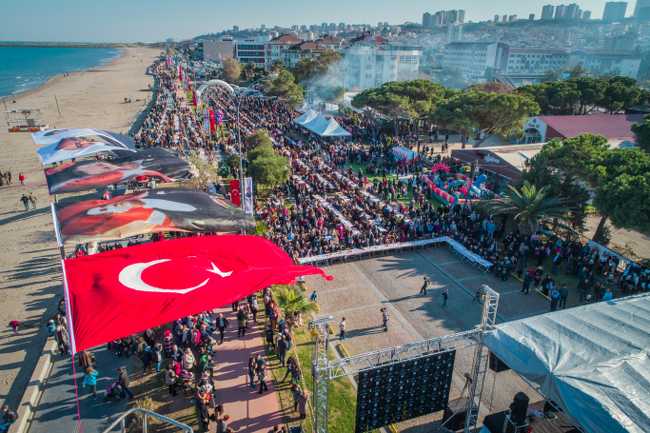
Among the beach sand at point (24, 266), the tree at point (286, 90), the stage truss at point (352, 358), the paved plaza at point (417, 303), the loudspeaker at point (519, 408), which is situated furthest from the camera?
the tree at point (286, 90)

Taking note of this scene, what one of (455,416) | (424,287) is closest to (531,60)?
(424,287)

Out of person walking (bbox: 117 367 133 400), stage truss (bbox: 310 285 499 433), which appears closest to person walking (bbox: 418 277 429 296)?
stage truss (bbox: 310 285 499 433)

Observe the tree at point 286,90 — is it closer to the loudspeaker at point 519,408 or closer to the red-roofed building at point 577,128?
the red-roofed building at point 577,128

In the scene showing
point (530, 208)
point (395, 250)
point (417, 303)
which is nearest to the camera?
point (417, 303)

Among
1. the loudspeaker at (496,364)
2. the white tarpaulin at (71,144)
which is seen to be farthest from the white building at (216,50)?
the loudspeaker at (496,364)

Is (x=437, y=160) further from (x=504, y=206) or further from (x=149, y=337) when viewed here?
(x=149, y=337)

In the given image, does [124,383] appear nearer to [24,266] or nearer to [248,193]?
[248,193]
